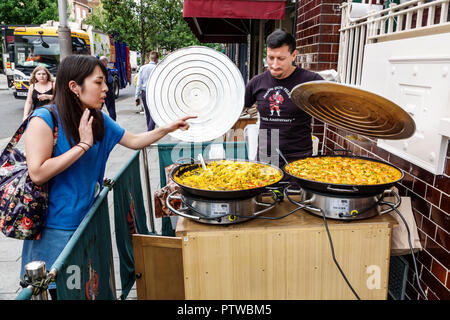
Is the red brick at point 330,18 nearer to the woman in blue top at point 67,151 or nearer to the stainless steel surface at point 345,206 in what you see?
the stainless steel surface at point 345,206

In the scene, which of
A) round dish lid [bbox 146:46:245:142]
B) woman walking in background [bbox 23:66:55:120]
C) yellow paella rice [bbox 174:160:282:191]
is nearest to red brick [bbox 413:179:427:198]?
yellow paella rice [bbox 174:160:282:191]

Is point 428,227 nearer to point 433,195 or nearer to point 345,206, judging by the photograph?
point 433,195

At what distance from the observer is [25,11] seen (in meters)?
30.1

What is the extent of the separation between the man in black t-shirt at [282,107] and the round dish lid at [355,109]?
61 centimetres

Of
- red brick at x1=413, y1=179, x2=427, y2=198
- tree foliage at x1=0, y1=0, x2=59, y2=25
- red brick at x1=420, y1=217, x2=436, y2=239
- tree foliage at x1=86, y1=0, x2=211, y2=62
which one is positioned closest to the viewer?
red brick at x1=420, y1=217, x2=436, y2=239

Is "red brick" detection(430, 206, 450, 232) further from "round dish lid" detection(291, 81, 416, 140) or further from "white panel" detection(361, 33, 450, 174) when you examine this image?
"round dish lid" detection(291, 81, 416, 140)

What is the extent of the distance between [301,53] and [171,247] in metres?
3.57

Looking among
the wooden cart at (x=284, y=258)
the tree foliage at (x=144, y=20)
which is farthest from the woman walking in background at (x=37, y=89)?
the tree foliage at (x=144, y=20)

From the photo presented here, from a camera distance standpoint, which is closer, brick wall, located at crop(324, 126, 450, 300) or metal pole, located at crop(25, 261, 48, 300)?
metal pole, located at crop(25, 261, 48, 300)

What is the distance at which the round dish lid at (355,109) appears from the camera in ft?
6.67

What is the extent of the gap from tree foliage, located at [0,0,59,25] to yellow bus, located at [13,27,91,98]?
14.7 m

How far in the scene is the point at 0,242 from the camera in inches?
177

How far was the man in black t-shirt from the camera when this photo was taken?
10.7ft

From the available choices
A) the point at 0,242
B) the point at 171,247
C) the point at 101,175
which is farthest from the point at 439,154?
the point at 0,242
